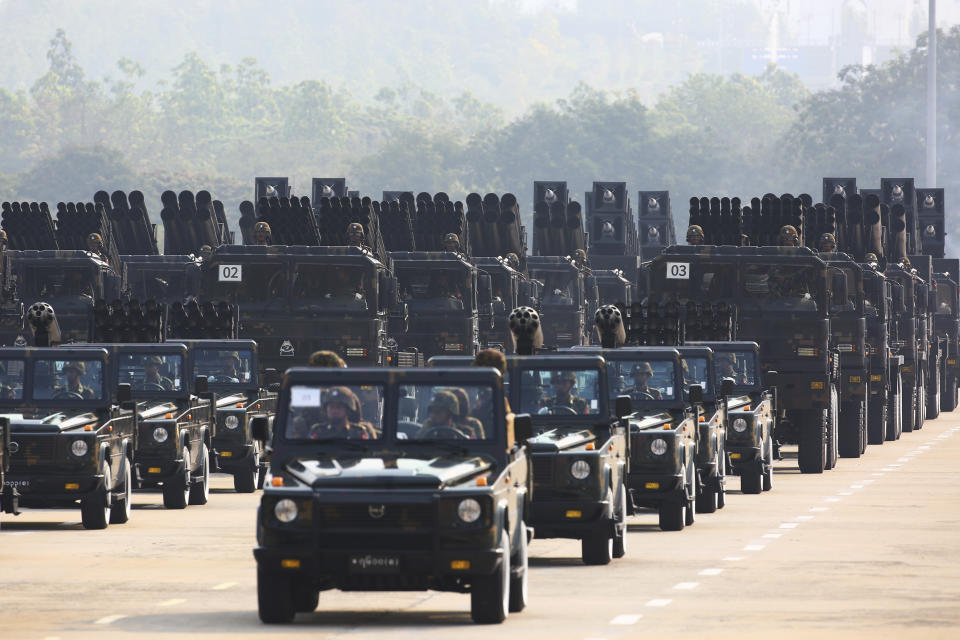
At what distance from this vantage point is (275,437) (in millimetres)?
15234

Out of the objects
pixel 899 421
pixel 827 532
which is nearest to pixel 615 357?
pixel 827 532

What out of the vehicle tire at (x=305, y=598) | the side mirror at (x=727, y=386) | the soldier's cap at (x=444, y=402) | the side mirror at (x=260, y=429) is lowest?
the vehicle tire at (x=305, y=598)

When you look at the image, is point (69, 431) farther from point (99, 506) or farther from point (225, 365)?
point (225, 365)

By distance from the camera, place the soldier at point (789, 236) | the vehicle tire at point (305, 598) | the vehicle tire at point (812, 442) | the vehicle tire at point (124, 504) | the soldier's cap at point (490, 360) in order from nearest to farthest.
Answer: the vehicle tire at point (305, 598) < the soldier's cap at point (490, 360) < the vehicle tire at point (124, 504) < the vehicle tire at point (812, 442) < the soldier at point (789, 236)

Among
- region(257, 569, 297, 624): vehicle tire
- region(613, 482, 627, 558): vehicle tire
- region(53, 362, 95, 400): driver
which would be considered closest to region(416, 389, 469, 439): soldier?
region(257, 569, 297, 624): vehicle tire

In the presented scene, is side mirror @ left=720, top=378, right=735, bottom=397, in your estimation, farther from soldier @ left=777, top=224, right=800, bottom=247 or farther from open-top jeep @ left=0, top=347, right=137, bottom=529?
soldier @ left=777, top=224, right=800, bottom=247

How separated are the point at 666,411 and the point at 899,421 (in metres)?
25.6

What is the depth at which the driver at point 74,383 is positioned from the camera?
23594mm

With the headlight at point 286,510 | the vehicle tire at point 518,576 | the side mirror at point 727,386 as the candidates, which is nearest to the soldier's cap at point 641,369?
the side mirror at point 727,386

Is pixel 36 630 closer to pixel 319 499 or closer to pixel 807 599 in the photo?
pixel 319 499

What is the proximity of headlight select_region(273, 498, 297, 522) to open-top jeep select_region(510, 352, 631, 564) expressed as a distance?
443cm

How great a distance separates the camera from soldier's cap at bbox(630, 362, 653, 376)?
24031mm

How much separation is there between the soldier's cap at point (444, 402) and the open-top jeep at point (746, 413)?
48.0 feet

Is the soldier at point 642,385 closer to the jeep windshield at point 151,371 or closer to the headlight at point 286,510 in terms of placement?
the jeep windshield at point 151,371
